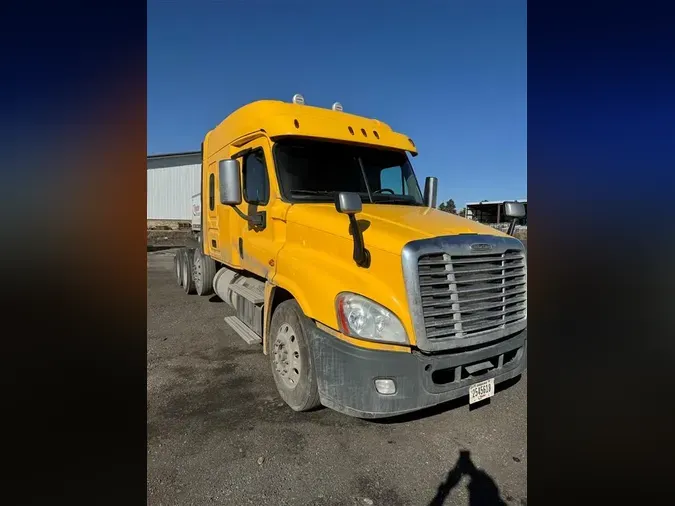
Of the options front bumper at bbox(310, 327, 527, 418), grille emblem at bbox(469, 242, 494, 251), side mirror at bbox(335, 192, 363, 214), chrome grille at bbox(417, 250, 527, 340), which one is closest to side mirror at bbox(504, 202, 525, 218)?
chrome grille at bbox(417, 250, 527, 340)

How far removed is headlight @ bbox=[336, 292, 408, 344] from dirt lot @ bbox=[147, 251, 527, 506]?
908mm

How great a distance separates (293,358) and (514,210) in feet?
7.99

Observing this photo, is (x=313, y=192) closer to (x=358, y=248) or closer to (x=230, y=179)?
(x=230, y=179)

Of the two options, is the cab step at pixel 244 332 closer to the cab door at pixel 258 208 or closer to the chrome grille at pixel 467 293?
the cab door at pixel 258 208

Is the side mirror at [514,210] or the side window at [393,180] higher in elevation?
the side window at [393,180]

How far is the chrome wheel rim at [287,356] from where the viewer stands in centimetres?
338

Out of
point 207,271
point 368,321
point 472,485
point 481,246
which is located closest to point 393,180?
point 481,246

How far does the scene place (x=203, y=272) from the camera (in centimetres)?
768

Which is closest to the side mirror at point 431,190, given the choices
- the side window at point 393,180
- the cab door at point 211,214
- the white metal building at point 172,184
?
the side window at point 393,180

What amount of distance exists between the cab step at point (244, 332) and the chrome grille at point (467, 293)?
2.08 m

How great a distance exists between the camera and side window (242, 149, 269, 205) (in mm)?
4309

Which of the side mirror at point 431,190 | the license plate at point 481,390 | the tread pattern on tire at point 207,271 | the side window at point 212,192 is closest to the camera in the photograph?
the license plate at point 481,390
